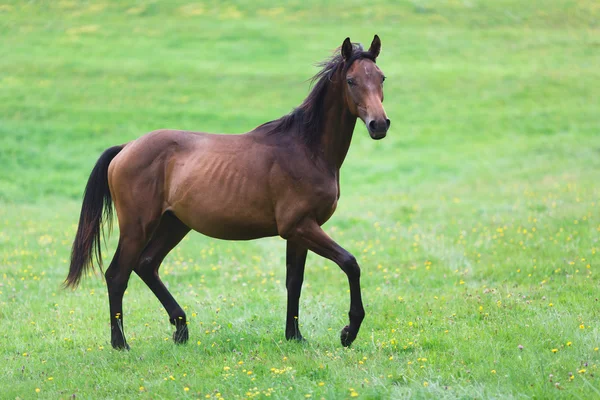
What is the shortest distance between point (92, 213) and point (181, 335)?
1.76m

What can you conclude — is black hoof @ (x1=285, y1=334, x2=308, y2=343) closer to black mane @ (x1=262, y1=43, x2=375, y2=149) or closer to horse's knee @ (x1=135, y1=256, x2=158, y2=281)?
horse's knee @ (x1=135, y1=256, x2=158, y2=281)

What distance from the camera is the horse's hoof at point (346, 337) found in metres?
6.63

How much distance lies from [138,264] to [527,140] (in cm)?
2242

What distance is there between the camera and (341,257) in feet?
21.4

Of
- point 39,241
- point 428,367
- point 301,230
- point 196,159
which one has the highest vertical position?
point 196,159

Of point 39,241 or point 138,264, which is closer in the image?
point 138,264

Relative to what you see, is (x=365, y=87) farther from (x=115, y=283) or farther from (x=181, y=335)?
(x=115, y=283)

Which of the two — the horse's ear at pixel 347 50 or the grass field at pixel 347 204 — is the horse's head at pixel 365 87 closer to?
the horse's ear at pixel 347 50

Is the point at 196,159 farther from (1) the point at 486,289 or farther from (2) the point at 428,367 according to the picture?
Result: (1) the point at 486,289

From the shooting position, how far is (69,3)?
43.1 metres

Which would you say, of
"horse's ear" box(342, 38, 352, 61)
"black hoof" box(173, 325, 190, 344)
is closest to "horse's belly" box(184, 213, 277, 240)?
"black hoof" box(173, 325, 190, 344)

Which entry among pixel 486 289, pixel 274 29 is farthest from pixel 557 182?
pixel 274 29

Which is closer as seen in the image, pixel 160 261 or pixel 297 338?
pixel 297 338

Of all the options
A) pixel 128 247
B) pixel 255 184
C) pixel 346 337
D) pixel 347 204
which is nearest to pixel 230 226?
pixel 255 184
